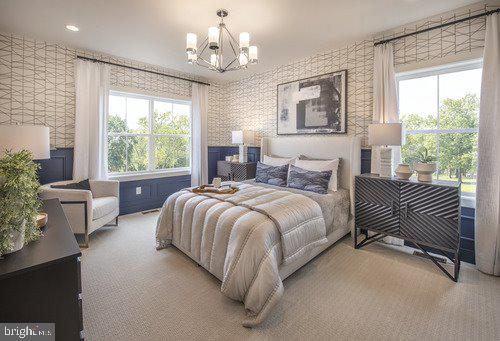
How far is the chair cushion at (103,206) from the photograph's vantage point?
318cm

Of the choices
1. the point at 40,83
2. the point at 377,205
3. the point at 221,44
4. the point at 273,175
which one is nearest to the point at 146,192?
the point at 40,83

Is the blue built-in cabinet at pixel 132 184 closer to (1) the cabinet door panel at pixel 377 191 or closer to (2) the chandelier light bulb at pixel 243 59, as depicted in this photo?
(2) the chandelier light bulb at pixel 243 59

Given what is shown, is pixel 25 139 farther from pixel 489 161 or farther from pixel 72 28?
pixel 489 161

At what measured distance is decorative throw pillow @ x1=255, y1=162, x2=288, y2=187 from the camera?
12.0 feet

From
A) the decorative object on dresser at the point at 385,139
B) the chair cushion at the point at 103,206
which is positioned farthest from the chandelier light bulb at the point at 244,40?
the chair cushion at the point at 103,206

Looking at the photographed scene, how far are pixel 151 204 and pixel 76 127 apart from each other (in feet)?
6.02

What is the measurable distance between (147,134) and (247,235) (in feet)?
11.8

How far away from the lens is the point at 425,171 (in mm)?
2604

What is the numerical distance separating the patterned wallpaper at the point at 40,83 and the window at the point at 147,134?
52 centimetres

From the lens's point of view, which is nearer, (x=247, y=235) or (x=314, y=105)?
(x=247, y=235)

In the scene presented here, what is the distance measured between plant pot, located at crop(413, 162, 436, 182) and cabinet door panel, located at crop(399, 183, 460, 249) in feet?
0.54

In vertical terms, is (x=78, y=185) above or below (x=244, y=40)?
below

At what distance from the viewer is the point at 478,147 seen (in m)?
2.50

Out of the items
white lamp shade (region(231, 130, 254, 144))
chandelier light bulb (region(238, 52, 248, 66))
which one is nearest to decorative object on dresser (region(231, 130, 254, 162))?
white lamp shade (region(231, 130, 254, 144))
